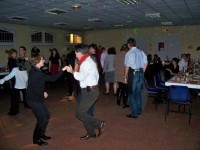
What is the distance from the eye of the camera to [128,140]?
3.64 metres

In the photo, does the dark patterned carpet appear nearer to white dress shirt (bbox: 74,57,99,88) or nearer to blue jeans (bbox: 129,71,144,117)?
blue jeans (bbox: 129,71,144,117)

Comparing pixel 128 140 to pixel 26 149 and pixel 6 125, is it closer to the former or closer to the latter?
pixel 26 149

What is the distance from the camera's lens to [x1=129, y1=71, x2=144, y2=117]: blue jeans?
4621 millimetres

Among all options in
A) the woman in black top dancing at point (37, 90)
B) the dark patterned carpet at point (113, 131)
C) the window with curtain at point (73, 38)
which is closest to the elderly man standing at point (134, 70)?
the dark patterned carpet at point (113, 131)

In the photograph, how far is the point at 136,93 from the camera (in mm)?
4711

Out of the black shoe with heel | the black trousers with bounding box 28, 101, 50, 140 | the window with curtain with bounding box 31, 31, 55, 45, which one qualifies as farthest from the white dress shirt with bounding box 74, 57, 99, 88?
the window with curtain with bounding box 31, 31, 55, 45

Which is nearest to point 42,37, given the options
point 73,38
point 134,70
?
point 73,38

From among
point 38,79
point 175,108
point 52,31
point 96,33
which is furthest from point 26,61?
point 96,33

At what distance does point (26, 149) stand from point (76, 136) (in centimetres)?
89

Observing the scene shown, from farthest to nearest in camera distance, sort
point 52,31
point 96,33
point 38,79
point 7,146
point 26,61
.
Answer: point 96,33 < point 52,31 < point 26,61 < point 7,146 < point 38,79

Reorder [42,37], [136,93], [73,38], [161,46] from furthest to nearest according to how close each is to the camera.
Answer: [73,38] → [161,46] → [42,37] → [136,93]

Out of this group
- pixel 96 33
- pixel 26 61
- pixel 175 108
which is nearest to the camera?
pixel 26 61

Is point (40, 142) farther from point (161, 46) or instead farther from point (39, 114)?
point (161, 46)

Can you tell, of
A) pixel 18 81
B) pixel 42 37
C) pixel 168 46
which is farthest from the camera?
pixel 168 46
